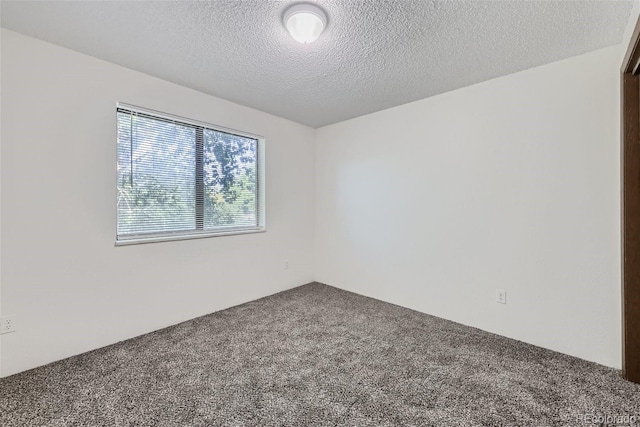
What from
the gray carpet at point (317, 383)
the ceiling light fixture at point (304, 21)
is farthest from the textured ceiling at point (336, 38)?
the gray carpet at point (317, 383)

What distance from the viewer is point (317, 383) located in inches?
71.8

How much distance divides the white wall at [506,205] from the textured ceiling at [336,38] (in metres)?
0.30

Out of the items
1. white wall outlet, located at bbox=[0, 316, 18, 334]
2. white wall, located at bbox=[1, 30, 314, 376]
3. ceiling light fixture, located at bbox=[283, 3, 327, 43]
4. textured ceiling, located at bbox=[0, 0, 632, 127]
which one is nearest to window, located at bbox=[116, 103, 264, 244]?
white wall, located at bbox=[1, 30, 314, 376]

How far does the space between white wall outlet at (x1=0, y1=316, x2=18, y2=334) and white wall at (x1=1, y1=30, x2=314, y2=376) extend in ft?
0.10

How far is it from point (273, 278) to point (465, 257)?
2311 millimetres

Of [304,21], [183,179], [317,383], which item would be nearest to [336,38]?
[304,21]

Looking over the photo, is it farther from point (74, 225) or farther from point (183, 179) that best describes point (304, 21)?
point (74, 225)

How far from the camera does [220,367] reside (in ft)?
Result: 6.57

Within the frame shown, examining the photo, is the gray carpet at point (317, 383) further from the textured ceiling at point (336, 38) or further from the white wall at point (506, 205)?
the textured ceiling at point (336, 38)

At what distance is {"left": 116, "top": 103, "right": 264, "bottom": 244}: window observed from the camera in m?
2.50

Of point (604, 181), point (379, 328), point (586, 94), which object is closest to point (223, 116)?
point (379, 328)

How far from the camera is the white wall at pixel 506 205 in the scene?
204 centimetres

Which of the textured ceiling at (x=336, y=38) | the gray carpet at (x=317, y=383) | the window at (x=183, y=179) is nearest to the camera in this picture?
the gray carpet at (x=317, y=383)

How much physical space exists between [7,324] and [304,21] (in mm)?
2818
